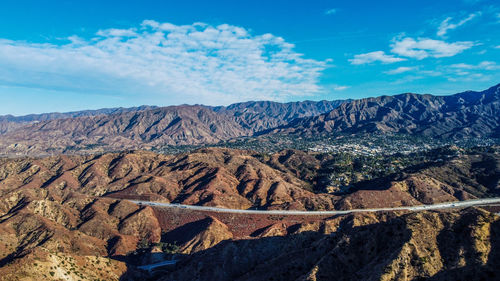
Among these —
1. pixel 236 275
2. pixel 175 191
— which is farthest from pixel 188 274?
pixel 175 191

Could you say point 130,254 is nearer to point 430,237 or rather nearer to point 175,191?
point 175,191

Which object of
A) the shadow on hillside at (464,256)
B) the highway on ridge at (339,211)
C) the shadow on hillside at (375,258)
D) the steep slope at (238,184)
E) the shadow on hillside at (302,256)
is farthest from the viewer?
the steep slope at (238,184)

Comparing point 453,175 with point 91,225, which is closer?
point 91,225

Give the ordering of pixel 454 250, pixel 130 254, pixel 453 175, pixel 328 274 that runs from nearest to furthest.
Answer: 1. pixel 454 250
2. pixel 328 274
3. pixel 130 254
4. pixel 453 175

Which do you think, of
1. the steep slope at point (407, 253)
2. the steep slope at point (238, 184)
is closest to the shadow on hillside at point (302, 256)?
the steep slope at point (407, 253)

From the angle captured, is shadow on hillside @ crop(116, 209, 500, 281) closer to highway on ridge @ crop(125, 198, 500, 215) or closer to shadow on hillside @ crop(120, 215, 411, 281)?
shadow on hillside @ crop(120, 215, 411, 281)

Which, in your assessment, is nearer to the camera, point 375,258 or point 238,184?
point 375,258

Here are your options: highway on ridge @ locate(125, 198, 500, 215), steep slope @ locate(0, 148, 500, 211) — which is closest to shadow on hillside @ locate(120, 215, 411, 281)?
highway on ridge @ locate(125, 198, 500, 215)

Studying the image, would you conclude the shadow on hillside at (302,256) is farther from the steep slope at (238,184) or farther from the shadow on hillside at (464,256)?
the steep slope at (238,184)

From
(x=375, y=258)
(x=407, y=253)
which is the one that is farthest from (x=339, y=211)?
(x=407, y=253)

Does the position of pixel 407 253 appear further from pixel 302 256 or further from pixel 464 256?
pixel 302 256

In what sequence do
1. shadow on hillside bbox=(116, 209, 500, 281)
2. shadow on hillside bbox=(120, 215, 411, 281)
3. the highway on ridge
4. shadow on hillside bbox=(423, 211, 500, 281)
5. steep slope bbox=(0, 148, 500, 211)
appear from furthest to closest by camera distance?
steep slope bbox=(0, 148, 500, 211), the highway on ridge, shadow on hillside bbox=(120, 215, 411, 281), shadow on hillside bbox=(116, 209, 500, 281), shadow on hillside bbox=(423, 211, 500, 281)
